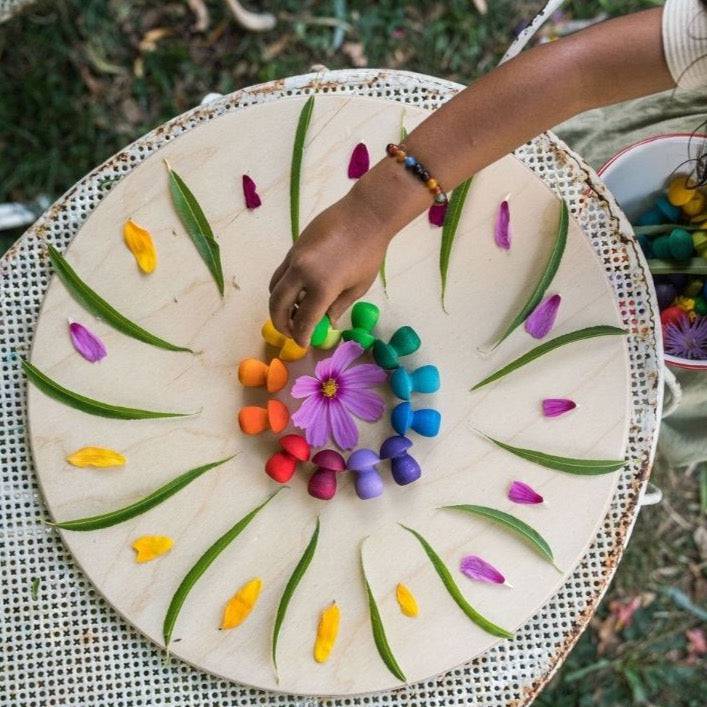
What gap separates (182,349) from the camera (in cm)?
78

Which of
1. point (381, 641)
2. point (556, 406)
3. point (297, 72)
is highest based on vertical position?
point (297, 72)

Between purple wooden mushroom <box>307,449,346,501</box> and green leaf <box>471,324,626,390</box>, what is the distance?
0.49 feet

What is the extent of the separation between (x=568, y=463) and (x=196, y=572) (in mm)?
359

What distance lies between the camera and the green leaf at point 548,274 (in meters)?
0.79

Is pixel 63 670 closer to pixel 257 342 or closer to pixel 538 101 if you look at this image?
pixel 257 342

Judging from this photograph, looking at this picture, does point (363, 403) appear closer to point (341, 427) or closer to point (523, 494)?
point (341, 427)

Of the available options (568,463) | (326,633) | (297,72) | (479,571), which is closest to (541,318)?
(568,463)

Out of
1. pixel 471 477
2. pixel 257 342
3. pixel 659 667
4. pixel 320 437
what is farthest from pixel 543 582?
pixel 659 667

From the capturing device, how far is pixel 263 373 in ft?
2.53

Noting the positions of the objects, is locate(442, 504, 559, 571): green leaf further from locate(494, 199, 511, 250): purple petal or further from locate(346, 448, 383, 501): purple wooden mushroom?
locate(494, 199, 511, 250): purple petal

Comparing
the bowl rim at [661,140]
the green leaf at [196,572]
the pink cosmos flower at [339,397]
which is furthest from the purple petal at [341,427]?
the bowl rim at [661,140]

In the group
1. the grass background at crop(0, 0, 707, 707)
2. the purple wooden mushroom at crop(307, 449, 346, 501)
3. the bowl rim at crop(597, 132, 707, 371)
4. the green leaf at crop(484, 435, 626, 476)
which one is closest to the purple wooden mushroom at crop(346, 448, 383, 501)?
the purple wooden mushroom at crop(307, 449, 346, 501)

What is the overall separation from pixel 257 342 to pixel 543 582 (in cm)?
35

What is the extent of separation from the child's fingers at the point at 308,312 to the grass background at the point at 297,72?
31.8 inches
